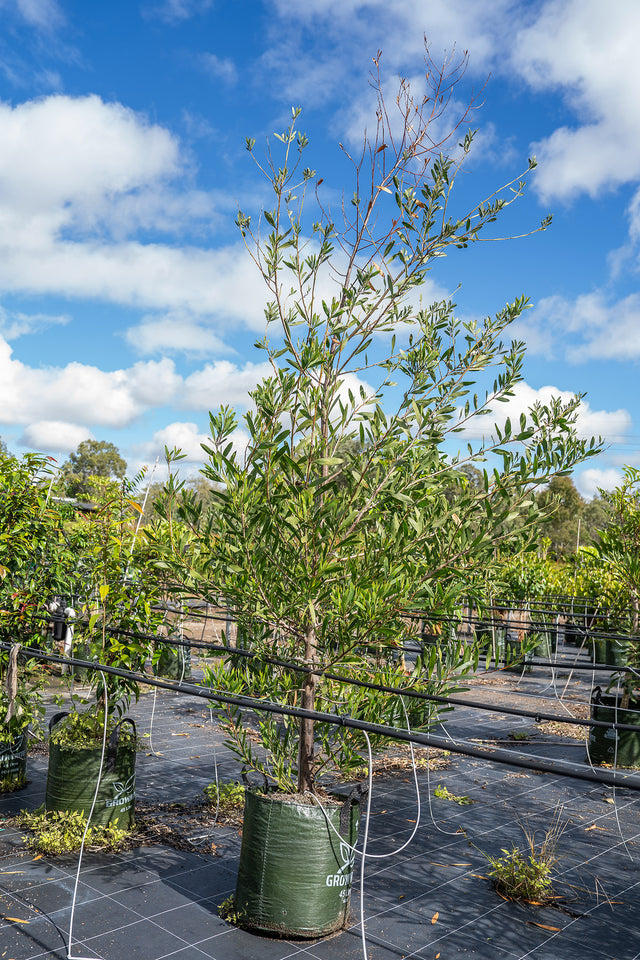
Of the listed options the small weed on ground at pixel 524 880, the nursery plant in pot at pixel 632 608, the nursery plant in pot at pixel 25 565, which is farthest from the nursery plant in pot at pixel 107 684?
the nursery plant in pot at pixel 632 608

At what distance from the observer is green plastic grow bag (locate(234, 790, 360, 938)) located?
4.21 meters

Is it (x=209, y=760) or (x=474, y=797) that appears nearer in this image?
(x=474, y=797)

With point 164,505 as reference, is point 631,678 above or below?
below

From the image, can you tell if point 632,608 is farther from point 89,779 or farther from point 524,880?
point 89,779

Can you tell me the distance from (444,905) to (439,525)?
2.82 meters

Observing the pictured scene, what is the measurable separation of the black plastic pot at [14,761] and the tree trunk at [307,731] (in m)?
3.26

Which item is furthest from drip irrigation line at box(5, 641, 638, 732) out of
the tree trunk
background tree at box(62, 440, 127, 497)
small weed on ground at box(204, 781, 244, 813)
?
background tree at box(62, 440, 127, 497)

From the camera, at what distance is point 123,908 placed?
14.9 feet

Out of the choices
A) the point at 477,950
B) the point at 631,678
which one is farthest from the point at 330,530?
the point at 631,678

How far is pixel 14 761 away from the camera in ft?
21.9

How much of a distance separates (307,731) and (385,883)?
154cm

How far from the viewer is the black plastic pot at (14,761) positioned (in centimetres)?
656

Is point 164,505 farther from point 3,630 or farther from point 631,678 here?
point 631,678

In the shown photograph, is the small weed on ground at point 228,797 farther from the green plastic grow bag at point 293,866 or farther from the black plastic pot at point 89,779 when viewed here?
the green plastic grow bag at point 293,866
